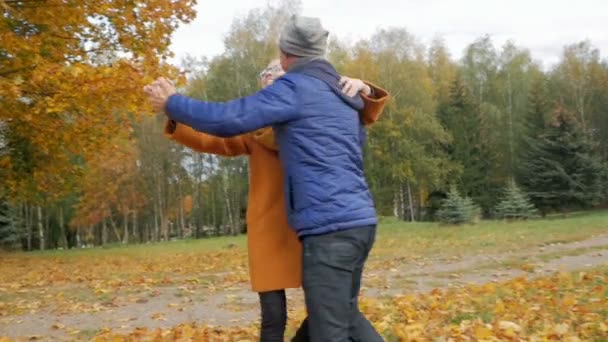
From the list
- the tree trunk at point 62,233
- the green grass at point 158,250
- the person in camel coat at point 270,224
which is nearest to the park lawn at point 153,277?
the green grass at point 158,250

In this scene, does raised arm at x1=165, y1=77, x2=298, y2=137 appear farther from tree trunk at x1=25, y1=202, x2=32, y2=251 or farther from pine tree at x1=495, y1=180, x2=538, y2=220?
tree trunk at x1=25, y1=202, x2=32, y2=251

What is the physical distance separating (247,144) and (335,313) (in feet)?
3.62

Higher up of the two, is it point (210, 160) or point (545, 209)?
point (210, 160)

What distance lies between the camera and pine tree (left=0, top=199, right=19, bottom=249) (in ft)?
135

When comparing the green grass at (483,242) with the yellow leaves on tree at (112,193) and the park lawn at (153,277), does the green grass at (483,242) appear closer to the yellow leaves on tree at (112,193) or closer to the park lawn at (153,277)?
the park lawn at (153,277)

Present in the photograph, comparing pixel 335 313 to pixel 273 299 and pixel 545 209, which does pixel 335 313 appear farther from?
pixel 545 209

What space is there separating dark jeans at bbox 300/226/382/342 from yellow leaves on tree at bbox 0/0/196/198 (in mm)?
8137

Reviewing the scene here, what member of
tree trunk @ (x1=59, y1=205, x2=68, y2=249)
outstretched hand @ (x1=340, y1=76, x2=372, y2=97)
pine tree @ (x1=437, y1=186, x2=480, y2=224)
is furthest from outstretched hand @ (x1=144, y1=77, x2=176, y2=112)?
tree trunk @ (x1=59, y1=205, x2=68, y2=249)

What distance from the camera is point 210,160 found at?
4722cm

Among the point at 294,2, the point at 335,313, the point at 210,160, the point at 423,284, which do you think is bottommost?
the point at 423,284

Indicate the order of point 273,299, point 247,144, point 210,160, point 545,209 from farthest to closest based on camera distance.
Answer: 1. point 210,160
2. point 545,209
3. point 247,144
4. point 273,299

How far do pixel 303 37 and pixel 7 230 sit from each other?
42.9 meters

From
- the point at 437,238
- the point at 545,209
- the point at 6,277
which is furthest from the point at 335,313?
the point at 545,209

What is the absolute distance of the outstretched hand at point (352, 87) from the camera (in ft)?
10.3
